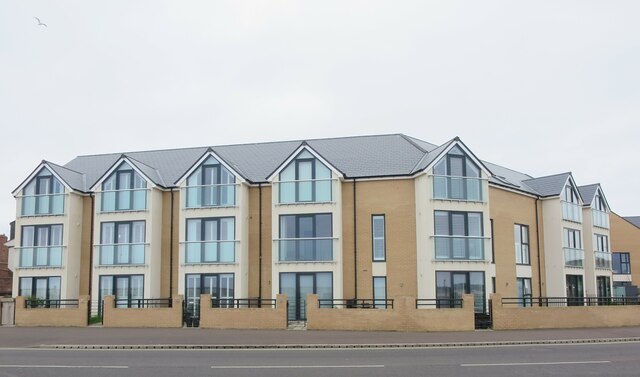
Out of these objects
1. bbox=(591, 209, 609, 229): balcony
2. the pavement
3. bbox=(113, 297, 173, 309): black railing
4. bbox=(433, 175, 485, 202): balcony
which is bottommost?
the pavement

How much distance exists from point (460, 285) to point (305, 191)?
7.93 metres

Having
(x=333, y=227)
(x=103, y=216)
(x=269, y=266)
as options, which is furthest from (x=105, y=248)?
(x=333, y=227)

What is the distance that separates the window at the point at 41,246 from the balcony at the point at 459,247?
60.0ft

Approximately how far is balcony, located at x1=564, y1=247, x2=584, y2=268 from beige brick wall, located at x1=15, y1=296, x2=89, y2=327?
23.5 metres

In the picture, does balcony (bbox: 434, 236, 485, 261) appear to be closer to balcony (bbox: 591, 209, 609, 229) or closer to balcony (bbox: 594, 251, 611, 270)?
balcony (bbox: 594, 251, 611, 270)

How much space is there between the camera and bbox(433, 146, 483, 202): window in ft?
93.1

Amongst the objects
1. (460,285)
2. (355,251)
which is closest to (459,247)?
(460,285)

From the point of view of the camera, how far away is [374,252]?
29391 millimetres

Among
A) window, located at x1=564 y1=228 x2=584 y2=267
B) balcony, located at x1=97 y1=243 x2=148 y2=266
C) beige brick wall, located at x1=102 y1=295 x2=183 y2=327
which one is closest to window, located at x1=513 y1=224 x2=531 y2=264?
window, located at x1=564 y1=228 x2=584 y2=267

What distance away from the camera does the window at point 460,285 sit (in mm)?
27672

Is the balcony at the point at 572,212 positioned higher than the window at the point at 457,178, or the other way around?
the window at the point at 457,178

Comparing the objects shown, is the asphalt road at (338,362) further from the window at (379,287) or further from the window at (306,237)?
the window at (306,237)

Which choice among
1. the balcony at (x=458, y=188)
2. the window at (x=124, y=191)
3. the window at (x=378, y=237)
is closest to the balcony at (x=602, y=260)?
the balcony at (x=458, y=188)

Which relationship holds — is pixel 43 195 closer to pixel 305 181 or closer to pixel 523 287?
pixel 305 181
